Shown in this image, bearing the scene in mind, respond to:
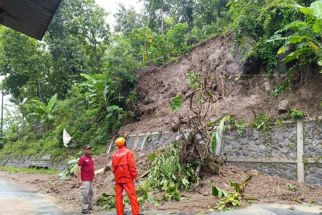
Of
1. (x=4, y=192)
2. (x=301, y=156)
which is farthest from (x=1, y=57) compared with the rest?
(x=301, y=156)

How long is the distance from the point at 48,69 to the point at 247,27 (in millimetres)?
18480

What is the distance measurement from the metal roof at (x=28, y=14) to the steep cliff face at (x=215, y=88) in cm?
705

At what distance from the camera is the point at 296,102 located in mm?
11320

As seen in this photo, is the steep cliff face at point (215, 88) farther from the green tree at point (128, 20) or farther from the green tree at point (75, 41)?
the green tree at point (128, 20)

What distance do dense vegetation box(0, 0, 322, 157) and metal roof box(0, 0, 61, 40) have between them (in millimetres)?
7855

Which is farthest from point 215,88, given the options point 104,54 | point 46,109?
point 46,109

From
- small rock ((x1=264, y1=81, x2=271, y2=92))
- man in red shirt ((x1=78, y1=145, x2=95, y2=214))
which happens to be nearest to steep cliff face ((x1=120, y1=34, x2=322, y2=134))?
small rock ((x1=264, y1=81, x2=271, y2=92))

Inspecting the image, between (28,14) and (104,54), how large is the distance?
1994 cm

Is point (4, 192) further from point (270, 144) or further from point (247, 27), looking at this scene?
point (247, 27)

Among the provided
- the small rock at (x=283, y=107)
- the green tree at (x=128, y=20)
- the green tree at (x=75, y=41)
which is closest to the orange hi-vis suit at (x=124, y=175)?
the small rock at (x=283, y=107)

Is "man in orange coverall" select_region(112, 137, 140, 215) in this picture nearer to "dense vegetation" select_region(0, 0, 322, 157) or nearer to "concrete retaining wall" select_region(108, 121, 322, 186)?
"concrete retaining wall" select_region(108, 121, 322, 186)

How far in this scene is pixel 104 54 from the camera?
25.3m

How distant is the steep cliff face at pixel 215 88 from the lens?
12.3 metres

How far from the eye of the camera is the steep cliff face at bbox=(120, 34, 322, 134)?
1230 centimetres
